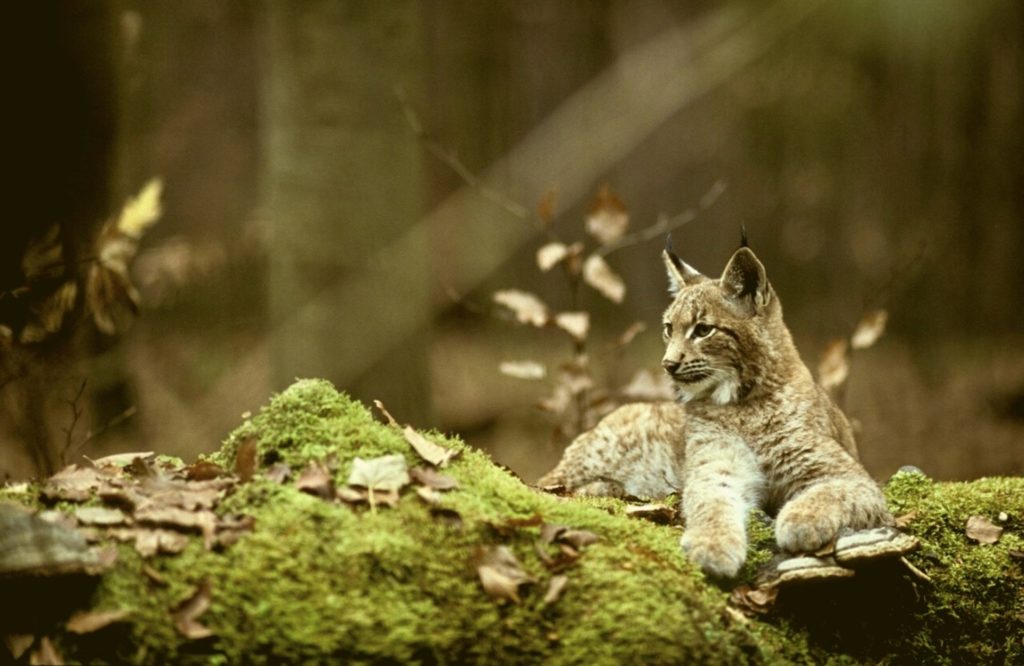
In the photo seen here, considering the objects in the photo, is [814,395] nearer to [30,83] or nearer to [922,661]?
[922,661]

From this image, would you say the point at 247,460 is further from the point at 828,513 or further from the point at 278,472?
the point at 828,513

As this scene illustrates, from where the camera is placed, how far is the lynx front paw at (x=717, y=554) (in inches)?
127

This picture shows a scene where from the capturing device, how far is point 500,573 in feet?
9.35

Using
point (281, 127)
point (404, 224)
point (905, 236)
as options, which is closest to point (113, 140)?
point (281, 127)

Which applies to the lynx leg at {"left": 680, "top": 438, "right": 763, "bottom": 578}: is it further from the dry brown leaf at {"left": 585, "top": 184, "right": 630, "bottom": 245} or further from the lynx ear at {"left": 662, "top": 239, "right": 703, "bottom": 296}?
the dry brown leaf at {"left": 585, "top": 184, "right": 630, "bottom": 245}

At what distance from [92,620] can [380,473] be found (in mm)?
924

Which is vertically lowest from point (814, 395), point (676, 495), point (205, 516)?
point (205, 516)

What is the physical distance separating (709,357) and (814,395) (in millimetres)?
487

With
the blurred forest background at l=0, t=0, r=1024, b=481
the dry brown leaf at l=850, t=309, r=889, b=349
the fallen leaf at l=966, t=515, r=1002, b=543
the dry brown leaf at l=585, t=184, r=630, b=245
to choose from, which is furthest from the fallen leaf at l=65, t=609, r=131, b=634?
the blurred forest background at l=0, t=0, r=1024, b=481

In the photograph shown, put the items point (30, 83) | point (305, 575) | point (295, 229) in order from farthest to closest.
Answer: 1. point (30, 83)
2. point (295, 229)
3. point (305, 575)

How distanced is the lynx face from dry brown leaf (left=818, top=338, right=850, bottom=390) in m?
1.38

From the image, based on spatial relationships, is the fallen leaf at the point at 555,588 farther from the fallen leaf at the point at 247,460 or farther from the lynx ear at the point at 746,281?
the lynx ear at the point at 746,281

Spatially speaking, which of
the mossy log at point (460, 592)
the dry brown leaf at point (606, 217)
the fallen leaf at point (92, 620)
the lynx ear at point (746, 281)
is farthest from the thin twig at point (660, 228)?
the fallen leaf at point (92, 620)

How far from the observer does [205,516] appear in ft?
9.37
